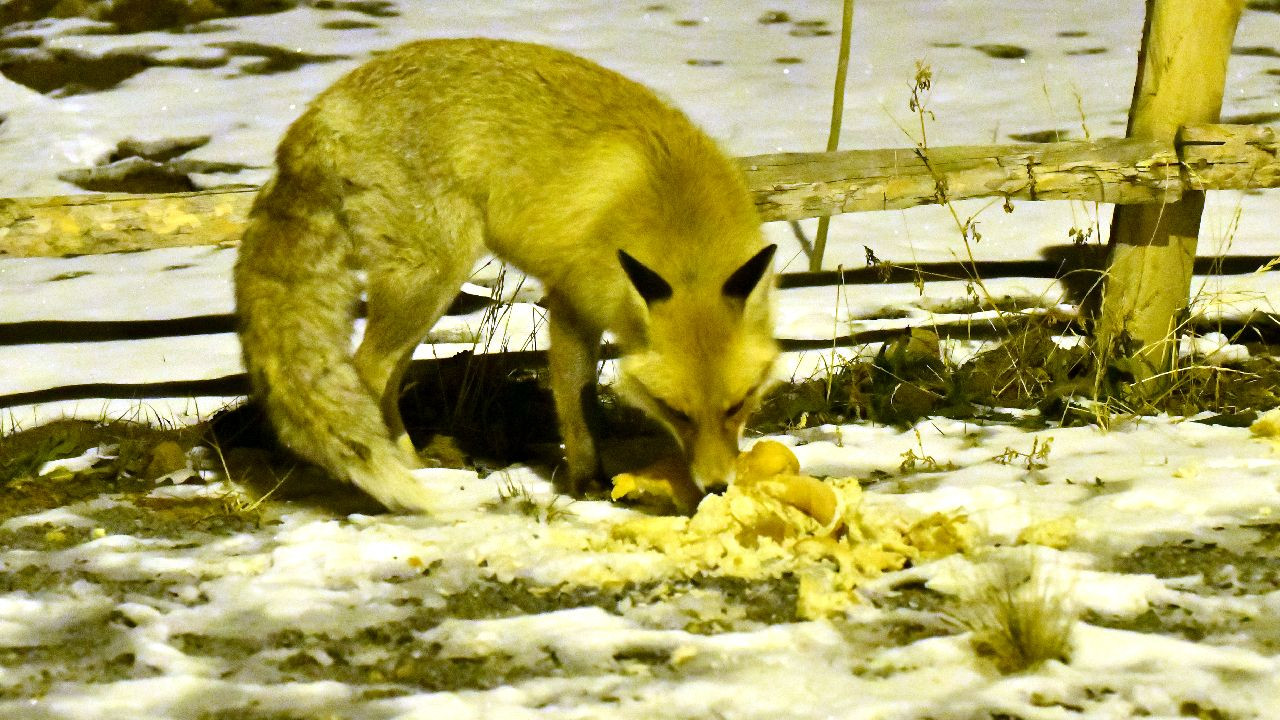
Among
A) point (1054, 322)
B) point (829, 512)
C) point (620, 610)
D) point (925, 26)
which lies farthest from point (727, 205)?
point (925, 26)

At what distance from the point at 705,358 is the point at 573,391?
3.24 ft

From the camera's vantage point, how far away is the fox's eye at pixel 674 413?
3.66 meters

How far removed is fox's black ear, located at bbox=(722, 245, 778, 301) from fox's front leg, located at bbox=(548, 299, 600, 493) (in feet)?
2.97

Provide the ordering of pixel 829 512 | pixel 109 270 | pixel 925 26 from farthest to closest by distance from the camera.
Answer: pixel 925 26 < pixel 109 270 < pixel 829 512

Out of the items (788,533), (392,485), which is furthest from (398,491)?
(788,533)

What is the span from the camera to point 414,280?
425 cm

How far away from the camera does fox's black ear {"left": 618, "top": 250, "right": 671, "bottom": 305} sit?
343 centimetres

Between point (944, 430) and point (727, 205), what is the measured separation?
4.83ft

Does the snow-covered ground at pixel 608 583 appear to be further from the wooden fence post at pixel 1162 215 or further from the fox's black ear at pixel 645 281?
the fox's black ear at pixel 645 281

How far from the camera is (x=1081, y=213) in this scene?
273 inches

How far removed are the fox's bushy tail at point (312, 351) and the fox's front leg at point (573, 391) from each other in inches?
25.4

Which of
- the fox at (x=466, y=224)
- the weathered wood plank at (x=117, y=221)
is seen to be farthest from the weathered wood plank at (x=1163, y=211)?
the weathered wood plank at (x=117, y=221)

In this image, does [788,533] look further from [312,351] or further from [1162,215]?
[1162,215]

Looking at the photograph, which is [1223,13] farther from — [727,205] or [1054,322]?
[727,205]
